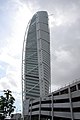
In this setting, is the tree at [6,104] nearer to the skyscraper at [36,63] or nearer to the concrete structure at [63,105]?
the concrete structure at [63,105]

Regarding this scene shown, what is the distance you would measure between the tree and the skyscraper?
66144 mm

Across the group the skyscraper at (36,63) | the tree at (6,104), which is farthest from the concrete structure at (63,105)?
the skyscraper at (36,63)

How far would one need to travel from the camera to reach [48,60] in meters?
180

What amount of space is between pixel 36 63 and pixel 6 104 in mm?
81486

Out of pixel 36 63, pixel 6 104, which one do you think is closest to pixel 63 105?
pixel 6 104

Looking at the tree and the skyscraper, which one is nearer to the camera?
the tree

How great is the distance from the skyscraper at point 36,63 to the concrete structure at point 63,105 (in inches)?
2071

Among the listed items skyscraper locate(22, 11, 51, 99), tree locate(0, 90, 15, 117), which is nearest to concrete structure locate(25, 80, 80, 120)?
tree locate(0, 90, 15, 117)

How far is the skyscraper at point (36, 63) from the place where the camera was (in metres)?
169

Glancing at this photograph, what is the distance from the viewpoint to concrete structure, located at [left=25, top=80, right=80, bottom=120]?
68.9m

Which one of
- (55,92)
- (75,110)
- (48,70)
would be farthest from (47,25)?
(75,110)

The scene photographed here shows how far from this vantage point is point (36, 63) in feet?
575

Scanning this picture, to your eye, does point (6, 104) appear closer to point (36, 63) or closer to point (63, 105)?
point (63, 105)

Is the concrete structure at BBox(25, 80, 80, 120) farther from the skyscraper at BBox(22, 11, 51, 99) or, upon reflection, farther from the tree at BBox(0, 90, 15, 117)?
the skyscraper at BBox(22, 11, 51, 99)
